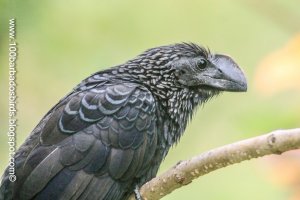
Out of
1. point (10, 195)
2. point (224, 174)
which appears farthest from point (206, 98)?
point (224, 174)

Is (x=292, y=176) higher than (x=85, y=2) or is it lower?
lower

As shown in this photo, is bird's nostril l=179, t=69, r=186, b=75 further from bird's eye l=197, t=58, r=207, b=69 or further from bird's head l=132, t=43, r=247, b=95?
bird's eye l=197, t=58, r=207, b=69

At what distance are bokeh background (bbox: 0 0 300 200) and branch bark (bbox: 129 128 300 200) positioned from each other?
5.79 ft

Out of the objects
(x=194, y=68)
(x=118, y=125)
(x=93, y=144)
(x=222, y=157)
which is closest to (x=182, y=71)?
(x=194, y=68)

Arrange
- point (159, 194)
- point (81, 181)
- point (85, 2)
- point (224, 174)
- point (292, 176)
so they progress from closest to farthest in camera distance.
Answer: point (159, 194)
point (81, 181)
point (292, 176)
point (85, 2)
point (224, 174)

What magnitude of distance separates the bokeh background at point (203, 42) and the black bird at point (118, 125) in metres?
0.72

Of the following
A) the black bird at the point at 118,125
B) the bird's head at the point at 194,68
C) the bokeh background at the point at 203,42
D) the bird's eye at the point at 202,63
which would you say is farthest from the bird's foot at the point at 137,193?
the bokeh background at the point at 203,42

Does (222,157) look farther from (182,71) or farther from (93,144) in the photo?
(182,71)

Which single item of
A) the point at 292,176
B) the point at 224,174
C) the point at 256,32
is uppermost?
the point at 256,32

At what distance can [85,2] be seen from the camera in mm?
8562

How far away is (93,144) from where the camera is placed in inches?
224

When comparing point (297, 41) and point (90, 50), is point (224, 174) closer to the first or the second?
point (90, 50)

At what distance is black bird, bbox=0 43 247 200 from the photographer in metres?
5.55

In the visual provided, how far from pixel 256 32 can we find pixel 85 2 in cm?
228
